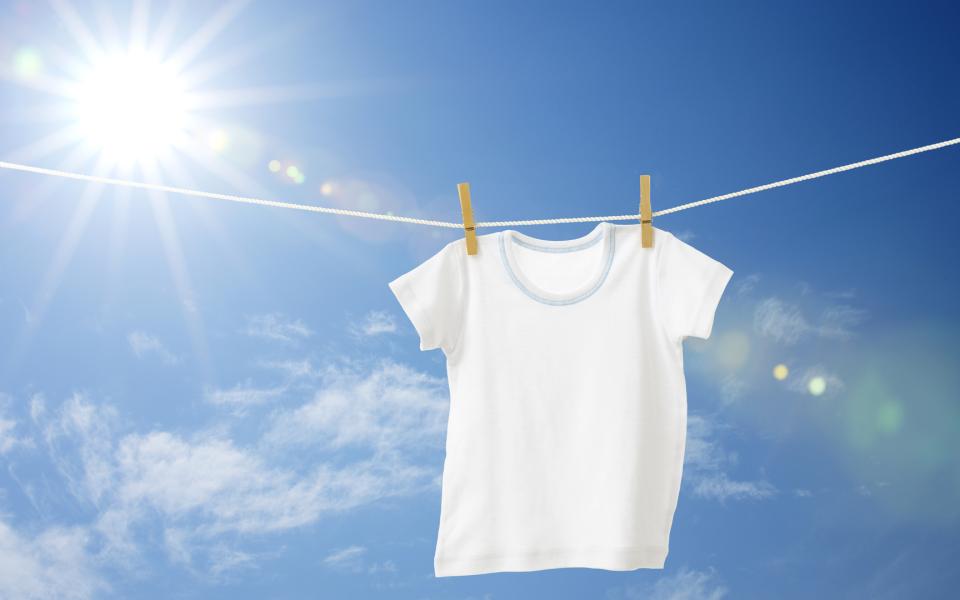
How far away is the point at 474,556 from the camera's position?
227cm

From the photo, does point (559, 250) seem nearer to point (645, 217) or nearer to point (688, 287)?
point (645, 217)

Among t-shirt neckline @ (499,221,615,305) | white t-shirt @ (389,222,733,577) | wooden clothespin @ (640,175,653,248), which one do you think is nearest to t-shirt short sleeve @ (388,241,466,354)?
white t-shirt @ (389,222,733,577)

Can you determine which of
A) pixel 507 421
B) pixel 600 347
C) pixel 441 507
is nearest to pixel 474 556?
pixel 441 507

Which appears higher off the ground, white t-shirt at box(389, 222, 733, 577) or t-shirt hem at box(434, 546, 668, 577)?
white t-shirt at box(389, 222, 733, 577)

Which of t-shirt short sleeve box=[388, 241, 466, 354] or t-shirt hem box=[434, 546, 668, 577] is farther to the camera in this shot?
t-shirt short sleeve box=[388, 241, 466, 354]

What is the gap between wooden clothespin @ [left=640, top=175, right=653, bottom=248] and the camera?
2.34 metres

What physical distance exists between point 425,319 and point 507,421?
A: 0.36m

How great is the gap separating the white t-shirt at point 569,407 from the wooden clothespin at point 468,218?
105mm

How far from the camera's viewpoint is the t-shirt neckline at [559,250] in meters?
2.35

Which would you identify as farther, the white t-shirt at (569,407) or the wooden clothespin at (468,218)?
the wooden clothespin at (468,218)

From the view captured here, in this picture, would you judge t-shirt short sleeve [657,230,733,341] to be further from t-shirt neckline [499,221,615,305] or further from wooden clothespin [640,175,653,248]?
t-shirt neckline [499,221,615,305]

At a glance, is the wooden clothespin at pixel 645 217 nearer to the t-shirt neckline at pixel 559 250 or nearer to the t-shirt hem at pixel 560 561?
the t-shirt neckline at pixel 559 250

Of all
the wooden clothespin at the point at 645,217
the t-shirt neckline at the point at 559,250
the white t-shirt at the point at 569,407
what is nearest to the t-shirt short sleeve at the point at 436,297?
the white t-shirt at the point at 569,407

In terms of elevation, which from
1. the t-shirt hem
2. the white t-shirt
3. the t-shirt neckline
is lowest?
the t-shirt hem
